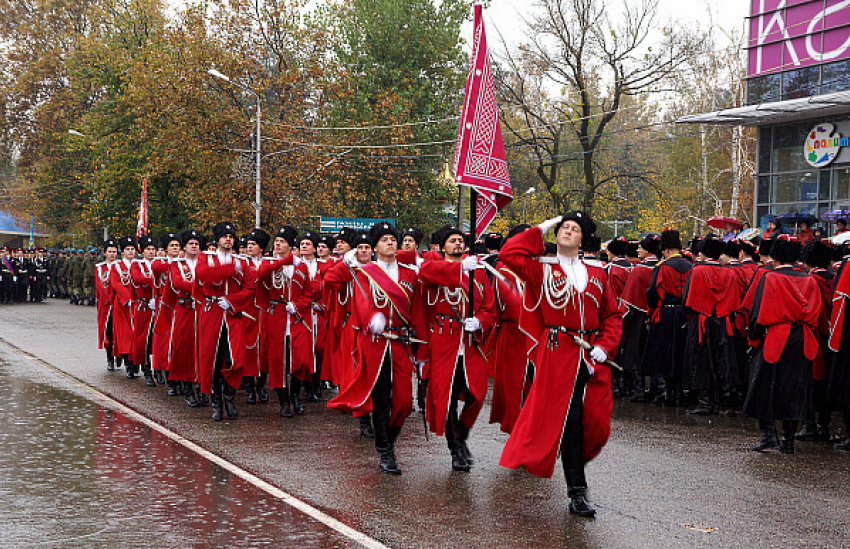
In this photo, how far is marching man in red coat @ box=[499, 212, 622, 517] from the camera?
6.57 meters

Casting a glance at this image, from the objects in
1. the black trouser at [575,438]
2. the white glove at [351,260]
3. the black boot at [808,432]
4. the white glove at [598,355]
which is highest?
the white glove at [351,260]

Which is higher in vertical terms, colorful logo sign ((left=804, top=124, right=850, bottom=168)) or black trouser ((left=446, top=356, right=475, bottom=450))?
colorful logo sign ((left=804, top=124, right=850, bottom=168))

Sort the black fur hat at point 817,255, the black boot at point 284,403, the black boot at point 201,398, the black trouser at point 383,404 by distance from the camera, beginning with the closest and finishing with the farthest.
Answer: the black trouser at point 383,404 → the black fur hat at point 817,255 → the black boot at point 284,403 → the black boot at point 201,398

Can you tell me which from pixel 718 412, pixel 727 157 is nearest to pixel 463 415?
pixel 718 412

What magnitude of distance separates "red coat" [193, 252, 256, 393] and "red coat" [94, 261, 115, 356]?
15.2ft

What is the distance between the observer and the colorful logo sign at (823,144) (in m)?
25.0

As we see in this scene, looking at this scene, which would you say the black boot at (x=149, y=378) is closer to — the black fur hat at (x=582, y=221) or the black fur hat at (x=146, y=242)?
the black fur hat at (x=146, y=242)

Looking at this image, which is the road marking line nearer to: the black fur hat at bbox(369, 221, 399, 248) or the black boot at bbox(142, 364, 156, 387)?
the black boot at bbox(142, 364, 156, 387)

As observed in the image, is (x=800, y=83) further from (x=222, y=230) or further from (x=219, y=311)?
(x=219, y=311)

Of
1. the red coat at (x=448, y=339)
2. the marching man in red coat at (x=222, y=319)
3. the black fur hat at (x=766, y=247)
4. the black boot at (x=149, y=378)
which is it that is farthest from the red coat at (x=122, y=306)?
the black fur hat at (x=766, y=247)

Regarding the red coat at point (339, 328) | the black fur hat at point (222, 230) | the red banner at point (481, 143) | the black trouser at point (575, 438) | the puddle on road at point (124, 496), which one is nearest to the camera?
the puddle on road at point (124, 496)

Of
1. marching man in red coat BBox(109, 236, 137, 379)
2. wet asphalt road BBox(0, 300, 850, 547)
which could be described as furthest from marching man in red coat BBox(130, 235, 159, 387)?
wet asphalt road BBox(0, 300, 850, 547)

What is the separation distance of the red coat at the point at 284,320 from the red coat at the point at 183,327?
83cm

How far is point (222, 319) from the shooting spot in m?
10.8
